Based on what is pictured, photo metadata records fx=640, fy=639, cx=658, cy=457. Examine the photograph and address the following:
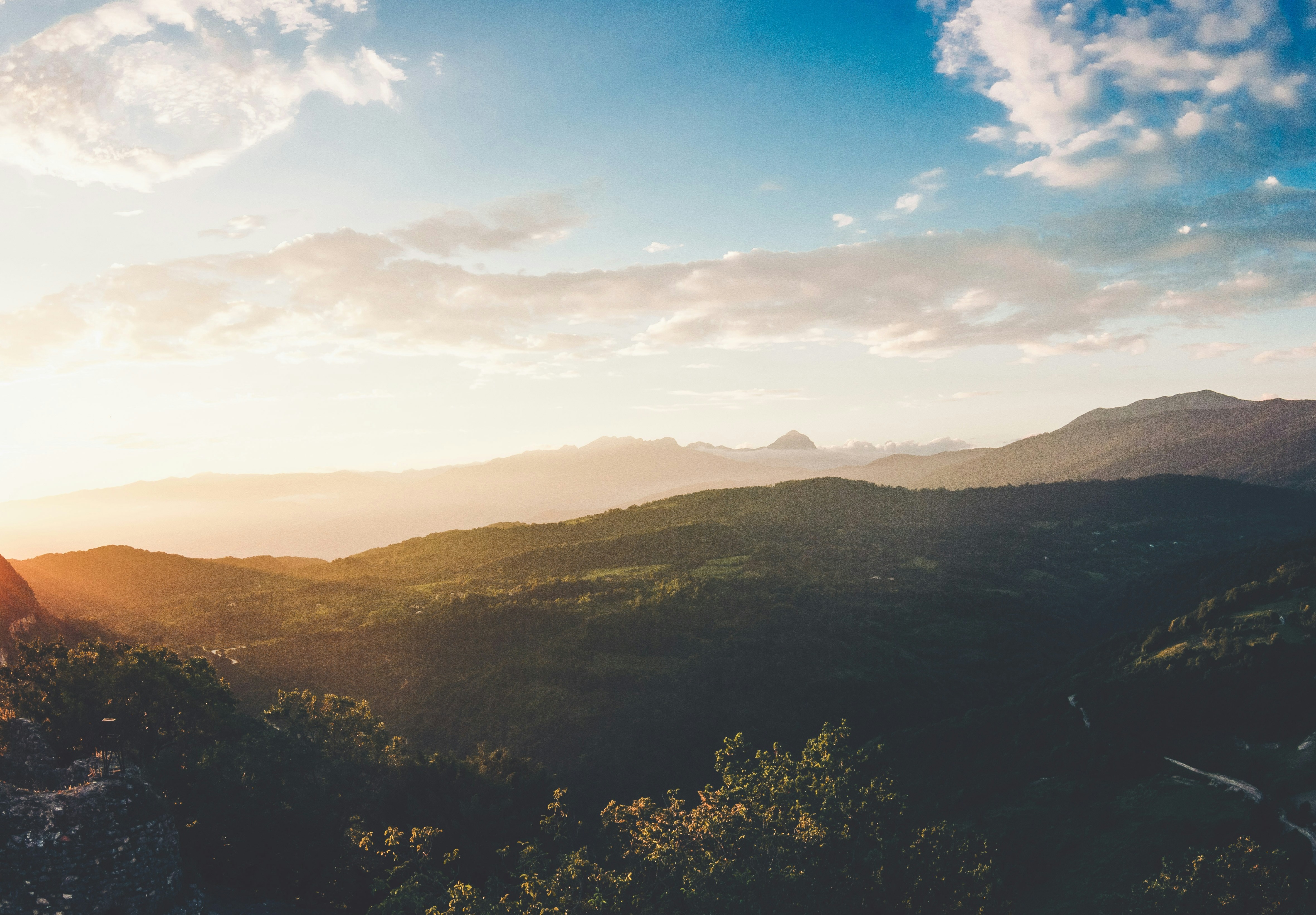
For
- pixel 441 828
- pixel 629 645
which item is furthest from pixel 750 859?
pixel 629 645

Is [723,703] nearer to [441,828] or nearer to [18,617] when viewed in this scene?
[441,828]

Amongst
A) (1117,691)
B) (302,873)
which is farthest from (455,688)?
(1117,691)

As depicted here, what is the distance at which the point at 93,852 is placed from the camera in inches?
730

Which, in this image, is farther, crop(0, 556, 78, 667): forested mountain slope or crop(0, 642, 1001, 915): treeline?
crop(0, 556, 78, 667): forested mountain slope

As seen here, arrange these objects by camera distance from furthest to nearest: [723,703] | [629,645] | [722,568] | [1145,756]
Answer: [722,568] < [629,645] < [723,703] < [1145,756]

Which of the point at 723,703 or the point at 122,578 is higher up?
the point at 122,578

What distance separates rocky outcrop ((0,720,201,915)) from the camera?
690 inches

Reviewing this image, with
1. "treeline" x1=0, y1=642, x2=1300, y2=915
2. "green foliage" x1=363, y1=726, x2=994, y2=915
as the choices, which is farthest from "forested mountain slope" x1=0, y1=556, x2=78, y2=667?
"green foliage" x1=363, y1=726, x2=994, y2=915

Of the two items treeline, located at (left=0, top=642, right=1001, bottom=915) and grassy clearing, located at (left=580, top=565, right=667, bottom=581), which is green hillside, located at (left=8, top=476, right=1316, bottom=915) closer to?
treeline, located at (left=0, top=642, right=1001, bottom=915)

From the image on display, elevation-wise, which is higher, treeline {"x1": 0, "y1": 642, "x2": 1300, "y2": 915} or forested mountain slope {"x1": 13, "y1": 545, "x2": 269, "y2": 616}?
forested mountain slope {"x1": 13, "y1": 545, "x2": 269, "y2": 616}

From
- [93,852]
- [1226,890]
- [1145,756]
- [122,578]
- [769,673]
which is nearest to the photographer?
[93,852]

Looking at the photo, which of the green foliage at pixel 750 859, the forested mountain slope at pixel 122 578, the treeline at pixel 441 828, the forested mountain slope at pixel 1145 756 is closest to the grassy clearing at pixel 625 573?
the forested mountain slope at pixel 122 578

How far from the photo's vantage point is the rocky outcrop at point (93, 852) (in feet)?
57.5

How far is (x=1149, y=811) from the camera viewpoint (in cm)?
5072
